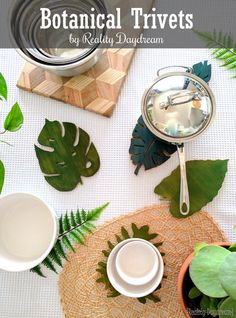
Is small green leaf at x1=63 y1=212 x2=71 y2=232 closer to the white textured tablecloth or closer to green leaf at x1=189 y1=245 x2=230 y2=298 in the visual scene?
the white textured tablecloth

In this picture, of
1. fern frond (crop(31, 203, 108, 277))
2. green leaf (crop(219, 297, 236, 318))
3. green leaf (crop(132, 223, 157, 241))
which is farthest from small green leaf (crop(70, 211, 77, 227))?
green leaf (crop(219, 297, 236, 318))

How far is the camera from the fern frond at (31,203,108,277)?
83cm

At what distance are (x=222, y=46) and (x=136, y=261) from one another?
407 mm

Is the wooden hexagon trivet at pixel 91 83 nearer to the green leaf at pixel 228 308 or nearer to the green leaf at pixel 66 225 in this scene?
the green leaf at pixel 66 225

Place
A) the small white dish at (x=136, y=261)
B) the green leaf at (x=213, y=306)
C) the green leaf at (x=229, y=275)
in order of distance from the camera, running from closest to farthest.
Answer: the green leaf at (x=229, y=275), the green leaf at (x=213, y=306), the small white dish at (x=136, y=261)

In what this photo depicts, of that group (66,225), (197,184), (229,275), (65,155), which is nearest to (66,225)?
(66,225)

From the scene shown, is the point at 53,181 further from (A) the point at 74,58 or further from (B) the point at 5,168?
(A) the point at 74,58

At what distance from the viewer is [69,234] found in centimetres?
84

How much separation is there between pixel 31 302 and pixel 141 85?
0.42m

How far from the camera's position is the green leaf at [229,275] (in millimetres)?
580

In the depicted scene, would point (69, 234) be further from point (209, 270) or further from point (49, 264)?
point (209, 270)

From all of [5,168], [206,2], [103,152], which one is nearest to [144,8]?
[206,2]

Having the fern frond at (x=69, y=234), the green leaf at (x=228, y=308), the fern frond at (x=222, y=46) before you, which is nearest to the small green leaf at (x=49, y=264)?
the fern frond at (x=69, y=234)

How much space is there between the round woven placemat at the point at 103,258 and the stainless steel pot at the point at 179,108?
11cm
